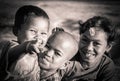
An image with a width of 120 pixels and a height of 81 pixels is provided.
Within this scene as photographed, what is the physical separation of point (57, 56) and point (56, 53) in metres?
0.04

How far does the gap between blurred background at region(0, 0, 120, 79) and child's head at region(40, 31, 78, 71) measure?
0.14 m

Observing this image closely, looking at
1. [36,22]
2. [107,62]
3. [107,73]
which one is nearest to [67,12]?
[36,22]

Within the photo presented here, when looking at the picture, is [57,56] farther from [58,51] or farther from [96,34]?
[96,34]

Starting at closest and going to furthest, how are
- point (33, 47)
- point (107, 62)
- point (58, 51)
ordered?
point (33, 47), point (58, 51), point (107, 62)

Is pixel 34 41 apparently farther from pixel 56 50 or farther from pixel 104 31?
pixel 104 31

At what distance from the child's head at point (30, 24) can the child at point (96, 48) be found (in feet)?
1.54

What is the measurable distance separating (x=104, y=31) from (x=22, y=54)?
3.38 feet

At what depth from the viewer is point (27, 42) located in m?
4.18

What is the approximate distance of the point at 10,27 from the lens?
170 inches

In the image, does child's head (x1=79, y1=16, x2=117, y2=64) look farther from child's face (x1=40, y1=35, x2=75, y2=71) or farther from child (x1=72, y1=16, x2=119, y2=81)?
child's face (x1=40, y1=35, x2=75, y2=71)

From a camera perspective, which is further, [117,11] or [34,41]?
[117,11]

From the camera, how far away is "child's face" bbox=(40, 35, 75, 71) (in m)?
4.21

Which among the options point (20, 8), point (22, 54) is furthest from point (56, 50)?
point (20, 8)

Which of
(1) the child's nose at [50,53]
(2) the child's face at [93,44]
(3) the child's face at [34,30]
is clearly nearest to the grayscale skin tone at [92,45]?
(2) the child's face at [93,44]
